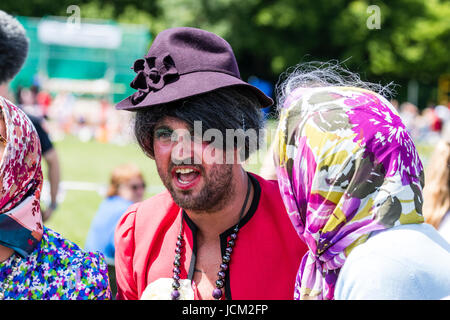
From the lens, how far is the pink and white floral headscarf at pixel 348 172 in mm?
1542

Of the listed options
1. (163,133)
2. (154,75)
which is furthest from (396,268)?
(154,75)

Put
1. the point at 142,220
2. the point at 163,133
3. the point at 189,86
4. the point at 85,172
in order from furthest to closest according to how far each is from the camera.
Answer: the point at 85,172, the point at 142,220, the point at 163,133, the point at 189,86

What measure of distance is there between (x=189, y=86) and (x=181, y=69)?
0.11 metres

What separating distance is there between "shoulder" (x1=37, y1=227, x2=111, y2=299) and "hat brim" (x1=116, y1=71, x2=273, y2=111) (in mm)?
637

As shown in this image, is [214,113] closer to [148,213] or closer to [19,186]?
[148,213]

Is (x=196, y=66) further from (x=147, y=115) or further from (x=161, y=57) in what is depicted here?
(x=147, y=115)

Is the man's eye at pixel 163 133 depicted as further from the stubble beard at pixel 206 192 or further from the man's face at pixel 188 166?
the stubble beard at pixel 206 192

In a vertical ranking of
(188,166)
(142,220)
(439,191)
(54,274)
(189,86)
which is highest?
(189,86)

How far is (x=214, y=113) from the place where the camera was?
80.0 inches

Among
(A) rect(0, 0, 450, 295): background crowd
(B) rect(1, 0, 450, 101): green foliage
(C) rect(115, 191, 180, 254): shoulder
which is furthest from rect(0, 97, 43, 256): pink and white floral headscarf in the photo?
(B) rect(1, 0, 450, 101): green foliage
